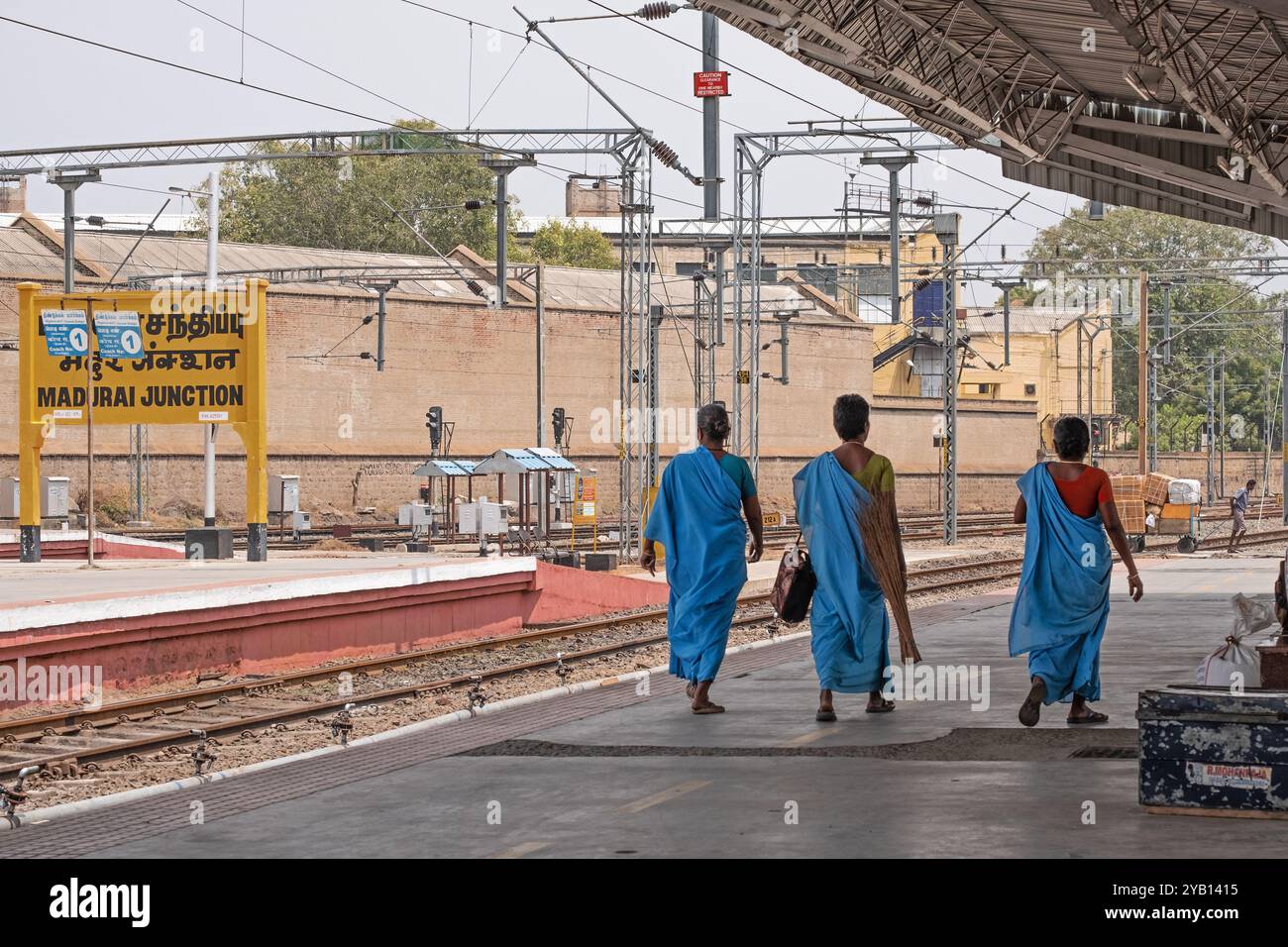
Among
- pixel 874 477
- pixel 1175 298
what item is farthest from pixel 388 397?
pixel 1175 298

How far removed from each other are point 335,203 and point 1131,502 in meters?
56.1

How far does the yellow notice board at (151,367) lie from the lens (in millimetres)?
25641

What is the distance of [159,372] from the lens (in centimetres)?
2597

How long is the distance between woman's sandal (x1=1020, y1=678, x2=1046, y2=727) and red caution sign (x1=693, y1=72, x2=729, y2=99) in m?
52.1

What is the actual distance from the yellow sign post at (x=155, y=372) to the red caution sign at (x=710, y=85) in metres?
36.9

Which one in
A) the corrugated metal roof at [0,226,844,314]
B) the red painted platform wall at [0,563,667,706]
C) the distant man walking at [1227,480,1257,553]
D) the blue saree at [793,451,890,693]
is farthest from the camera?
the corrugated metal roof at [0,226,844,314]

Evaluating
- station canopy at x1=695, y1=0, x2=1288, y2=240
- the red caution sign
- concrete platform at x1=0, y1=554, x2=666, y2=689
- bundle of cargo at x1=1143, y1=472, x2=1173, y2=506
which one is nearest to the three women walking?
concrete platform at x1=0, y1=554, x2=666, y2=689

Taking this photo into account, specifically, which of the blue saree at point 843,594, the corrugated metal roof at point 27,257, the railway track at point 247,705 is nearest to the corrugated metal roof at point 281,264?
the corrugated metal roof at point 27,257

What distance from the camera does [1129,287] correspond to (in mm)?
108438

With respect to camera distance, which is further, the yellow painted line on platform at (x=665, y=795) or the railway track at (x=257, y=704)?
the railway track at (x=257, y=704)

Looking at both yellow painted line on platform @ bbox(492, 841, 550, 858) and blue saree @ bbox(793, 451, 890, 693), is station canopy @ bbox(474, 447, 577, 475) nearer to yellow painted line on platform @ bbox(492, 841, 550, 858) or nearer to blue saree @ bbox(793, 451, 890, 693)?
blue saree @ bbox(793, 451, 890, 693)

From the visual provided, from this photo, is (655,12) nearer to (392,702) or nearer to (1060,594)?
(392,702)

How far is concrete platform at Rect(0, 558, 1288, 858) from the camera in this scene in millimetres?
6934

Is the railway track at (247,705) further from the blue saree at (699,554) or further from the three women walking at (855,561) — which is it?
the three women walking at (855,561)
